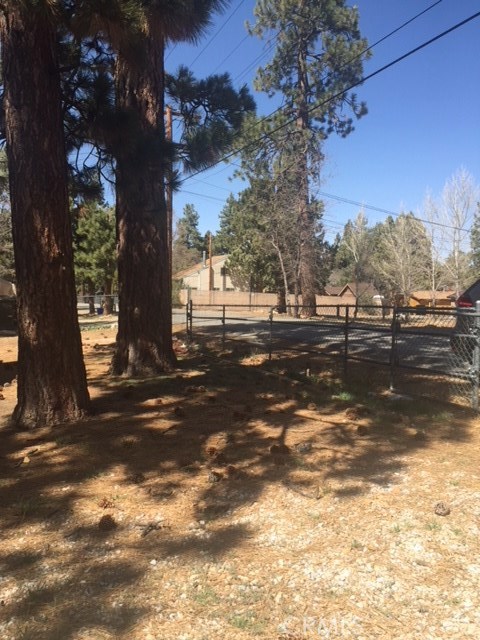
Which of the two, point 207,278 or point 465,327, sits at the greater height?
point 207,278

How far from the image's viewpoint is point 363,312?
150 feet

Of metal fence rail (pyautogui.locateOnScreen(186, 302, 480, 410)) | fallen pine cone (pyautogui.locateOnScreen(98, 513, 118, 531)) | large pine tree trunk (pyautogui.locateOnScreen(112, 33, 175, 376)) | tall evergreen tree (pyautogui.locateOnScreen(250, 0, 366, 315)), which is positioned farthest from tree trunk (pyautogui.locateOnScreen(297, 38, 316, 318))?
fallen pine cone (pyautogui.locateOnScreen(98, 513, 118, 531))

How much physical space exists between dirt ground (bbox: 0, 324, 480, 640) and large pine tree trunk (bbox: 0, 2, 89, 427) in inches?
Answer: 26.3

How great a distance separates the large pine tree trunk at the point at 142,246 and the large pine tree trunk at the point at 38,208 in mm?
2588

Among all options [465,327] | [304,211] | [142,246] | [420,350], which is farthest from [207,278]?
[465,327]

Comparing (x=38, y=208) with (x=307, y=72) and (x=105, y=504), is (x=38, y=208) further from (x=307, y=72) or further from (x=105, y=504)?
(x=307, y=72)

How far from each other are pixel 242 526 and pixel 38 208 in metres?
3.63

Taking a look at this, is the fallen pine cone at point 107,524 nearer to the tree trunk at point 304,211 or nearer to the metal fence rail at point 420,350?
the metal fence rail at point 420,350

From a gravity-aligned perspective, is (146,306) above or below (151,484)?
above

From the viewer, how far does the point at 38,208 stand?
205 inches

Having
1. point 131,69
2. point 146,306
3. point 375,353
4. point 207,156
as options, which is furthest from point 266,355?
point 131,69

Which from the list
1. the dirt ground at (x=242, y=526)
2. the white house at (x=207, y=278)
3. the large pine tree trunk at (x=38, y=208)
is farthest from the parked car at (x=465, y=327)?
the white house at (x=207, y=278)

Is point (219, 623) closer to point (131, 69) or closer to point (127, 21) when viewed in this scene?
point (127, 21)

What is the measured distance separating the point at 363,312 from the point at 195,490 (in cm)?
4344
